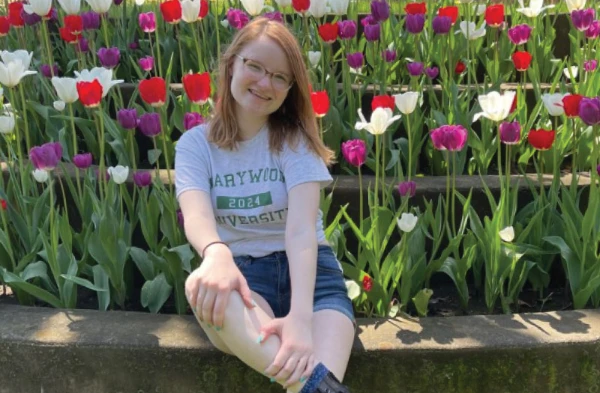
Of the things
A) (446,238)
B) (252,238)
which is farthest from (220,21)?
(252,238)

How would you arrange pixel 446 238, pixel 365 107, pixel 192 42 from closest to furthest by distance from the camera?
pixel 446 238 < pixel 365 107 < pixel 192 42

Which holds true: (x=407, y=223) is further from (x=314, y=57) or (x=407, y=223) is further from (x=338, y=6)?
(x=338, y=6)

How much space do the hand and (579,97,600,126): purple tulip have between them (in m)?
0.96

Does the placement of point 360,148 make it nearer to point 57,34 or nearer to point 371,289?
point 371,289

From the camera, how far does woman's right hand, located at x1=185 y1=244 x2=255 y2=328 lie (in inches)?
70.7

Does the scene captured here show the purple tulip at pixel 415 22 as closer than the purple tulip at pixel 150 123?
No

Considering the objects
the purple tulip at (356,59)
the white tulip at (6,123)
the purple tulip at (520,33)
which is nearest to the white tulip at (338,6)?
the purple tulip at (356,59)

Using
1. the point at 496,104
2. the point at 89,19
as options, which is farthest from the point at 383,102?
the point at 89,19

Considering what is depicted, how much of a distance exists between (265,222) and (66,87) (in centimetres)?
71

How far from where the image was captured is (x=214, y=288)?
1.79m

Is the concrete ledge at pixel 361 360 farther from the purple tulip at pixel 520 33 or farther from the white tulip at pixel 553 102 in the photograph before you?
the purple tulip at pixel 520 33

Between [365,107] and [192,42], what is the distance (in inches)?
34.9

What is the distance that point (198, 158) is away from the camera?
6.91 ft

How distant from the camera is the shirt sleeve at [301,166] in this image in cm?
205
